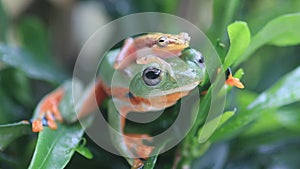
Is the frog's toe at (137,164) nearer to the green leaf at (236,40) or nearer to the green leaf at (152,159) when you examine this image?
the green leaf at (152,159)

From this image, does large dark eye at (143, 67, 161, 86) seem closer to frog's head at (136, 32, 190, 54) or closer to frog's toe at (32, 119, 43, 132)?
frog's head at (136, 32, 190, 54)

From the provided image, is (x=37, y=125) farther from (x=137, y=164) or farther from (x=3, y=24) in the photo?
(x=3, y=24)

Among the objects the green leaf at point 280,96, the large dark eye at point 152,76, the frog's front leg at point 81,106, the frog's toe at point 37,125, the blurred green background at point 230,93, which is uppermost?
the large dark eye at point 152,76

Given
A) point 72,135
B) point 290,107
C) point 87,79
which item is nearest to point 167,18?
point 87,79

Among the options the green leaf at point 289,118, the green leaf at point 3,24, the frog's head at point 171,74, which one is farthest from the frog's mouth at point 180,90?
the green leaf at point 3,24

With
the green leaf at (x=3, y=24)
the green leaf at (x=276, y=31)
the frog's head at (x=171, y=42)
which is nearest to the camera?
the frog's head at (x=171, y=42)

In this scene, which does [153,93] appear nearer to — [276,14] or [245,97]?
[245,97]
